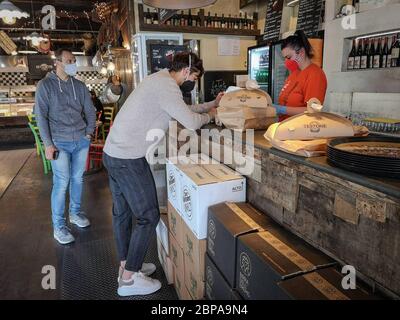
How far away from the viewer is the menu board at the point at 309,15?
407 centimetres

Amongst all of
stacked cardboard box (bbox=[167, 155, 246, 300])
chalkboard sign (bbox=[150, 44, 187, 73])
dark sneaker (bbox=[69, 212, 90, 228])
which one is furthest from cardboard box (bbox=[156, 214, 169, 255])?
chalkboard sign (bbox=[150, 44, 187, 73])

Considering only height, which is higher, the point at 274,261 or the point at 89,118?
the point at 89,118

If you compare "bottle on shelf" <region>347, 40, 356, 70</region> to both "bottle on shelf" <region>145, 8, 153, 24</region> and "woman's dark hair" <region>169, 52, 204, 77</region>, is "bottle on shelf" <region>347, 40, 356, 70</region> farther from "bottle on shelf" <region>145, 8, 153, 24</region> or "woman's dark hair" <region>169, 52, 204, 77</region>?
"bottle on shelf" <region>145, 8, 153, 24</region>

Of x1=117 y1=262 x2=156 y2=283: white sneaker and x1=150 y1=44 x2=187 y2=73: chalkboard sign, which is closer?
x1=117 y1=262 x2=156 y2=283: white sneaker

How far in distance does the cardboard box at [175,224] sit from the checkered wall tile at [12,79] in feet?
35.3

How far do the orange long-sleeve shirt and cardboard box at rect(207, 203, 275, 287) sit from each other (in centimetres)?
109

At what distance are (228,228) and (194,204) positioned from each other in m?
0.32

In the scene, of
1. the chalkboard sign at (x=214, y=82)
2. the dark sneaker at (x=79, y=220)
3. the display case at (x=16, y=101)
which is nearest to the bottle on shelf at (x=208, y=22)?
the chalkboard sign at (x=214, y=82)

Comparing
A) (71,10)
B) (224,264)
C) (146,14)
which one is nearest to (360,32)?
(224,264)

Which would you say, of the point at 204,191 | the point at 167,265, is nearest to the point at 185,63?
the point at 204,191

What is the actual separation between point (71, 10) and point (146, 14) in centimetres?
407

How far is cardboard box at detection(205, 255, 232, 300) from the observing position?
1.56 m

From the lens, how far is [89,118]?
10.9 ft
